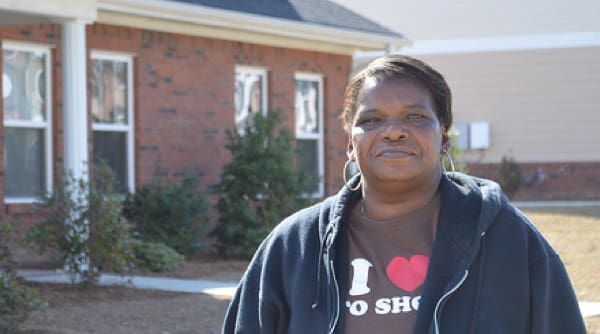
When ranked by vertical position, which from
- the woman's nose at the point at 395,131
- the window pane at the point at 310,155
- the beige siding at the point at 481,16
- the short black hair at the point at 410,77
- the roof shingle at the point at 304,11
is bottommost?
the window pane at the point at 310,155

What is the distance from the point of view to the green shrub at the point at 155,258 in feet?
39.0

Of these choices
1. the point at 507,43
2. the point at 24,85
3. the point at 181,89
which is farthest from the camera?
the point at 507,43

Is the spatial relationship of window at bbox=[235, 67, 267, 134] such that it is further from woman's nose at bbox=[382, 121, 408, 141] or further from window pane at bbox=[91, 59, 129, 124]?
woman's nose at bbox=[382, 121, 408, 141]

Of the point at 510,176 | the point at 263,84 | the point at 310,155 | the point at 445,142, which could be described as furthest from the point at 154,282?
the point at 510,176

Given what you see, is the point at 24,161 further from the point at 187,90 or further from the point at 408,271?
the point at 408,271

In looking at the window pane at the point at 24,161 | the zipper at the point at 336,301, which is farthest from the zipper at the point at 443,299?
the window pane at the point at 24,161

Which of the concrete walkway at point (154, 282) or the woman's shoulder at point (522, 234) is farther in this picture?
the concrete walkway at point (154, 282)

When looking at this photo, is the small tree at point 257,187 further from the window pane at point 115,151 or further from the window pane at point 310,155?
the window pane at point 310,155

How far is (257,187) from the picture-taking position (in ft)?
45.2

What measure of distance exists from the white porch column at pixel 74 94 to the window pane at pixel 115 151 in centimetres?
223

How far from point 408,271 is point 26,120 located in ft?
34.5

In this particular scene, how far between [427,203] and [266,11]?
41.4 feet

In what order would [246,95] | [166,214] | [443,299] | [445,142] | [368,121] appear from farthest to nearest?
[246,95] → [166,214] → [445,142] → [368,121] → [443,299]

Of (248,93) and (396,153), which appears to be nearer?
(396,153)
